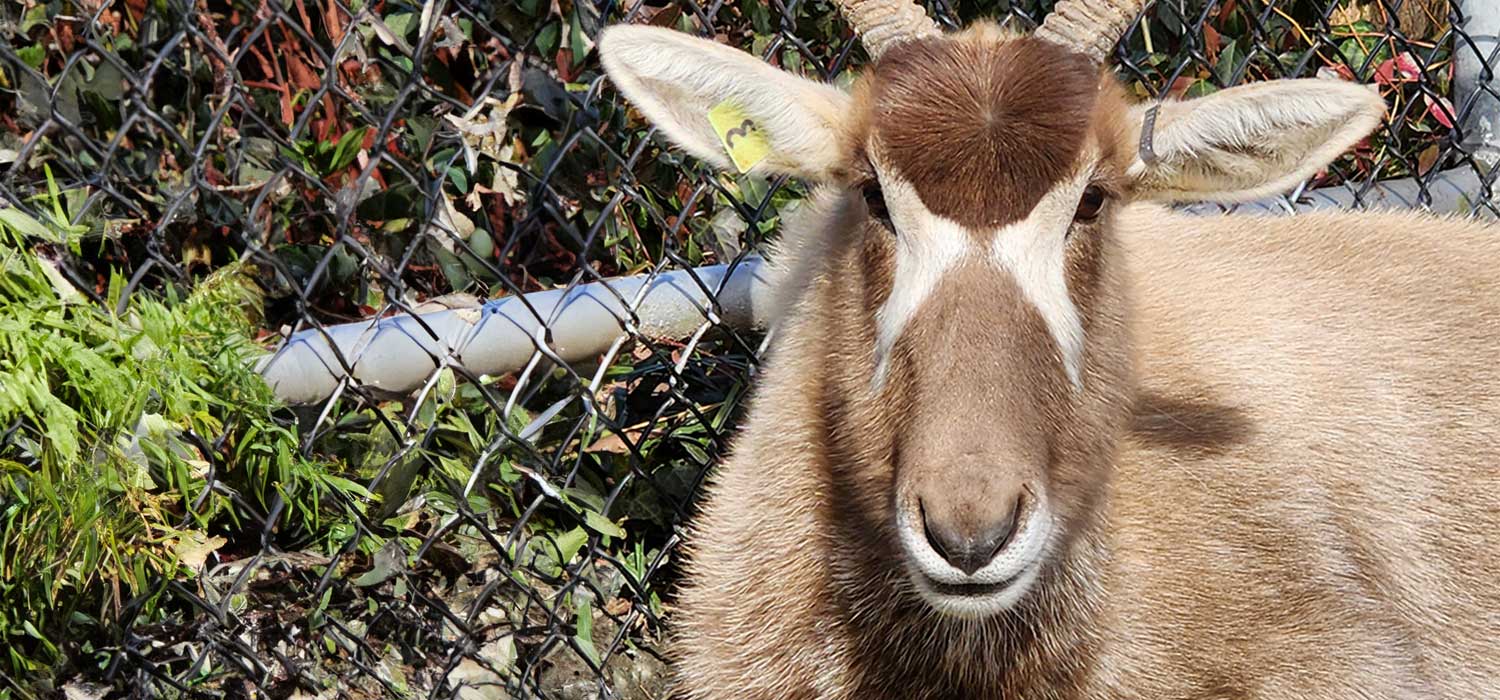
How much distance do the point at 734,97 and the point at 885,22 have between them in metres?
0.33

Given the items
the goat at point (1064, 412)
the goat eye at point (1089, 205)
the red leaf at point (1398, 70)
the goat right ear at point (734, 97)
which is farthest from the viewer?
the red leaf at point (1398, 70)

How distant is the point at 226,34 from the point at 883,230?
2.60 meters

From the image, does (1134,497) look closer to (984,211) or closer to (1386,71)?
(984,211)

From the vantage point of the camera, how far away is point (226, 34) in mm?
4613

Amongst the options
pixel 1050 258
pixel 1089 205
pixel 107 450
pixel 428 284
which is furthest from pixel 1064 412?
pixel 428 284

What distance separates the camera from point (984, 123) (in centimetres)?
270

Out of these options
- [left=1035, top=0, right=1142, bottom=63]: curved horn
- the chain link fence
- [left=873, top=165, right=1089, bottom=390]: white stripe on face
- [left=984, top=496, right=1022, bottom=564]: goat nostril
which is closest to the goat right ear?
[left=873, top=165, right=1089, bottom=390]: white stripe on face

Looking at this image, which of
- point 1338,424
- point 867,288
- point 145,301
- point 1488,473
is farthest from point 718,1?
point 1488,473

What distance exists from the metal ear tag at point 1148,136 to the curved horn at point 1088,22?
0.15 meters

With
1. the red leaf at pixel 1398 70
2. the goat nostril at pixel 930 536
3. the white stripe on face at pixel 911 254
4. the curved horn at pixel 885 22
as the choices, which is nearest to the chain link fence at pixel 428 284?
the red leaf at pixel 1398 70

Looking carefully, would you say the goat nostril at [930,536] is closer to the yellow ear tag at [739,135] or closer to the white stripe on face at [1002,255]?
the white stripe on face at [1002,255]

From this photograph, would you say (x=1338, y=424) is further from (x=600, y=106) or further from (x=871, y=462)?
(x=600, y=106)

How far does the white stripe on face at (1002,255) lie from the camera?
269 cm

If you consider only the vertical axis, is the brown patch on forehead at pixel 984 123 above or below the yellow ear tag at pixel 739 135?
above
